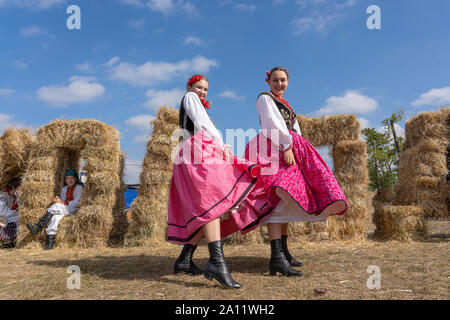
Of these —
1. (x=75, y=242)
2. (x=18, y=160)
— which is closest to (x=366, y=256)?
(x=75, y=242)

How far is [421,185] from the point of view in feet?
20.7

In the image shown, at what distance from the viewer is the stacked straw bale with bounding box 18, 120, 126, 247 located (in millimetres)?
5832

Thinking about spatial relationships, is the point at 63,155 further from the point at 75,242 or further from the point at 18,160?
the point at 75,242

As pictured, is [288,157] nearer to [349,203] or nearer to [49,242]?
[349,203]

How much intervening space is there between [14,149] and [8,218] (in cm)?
141

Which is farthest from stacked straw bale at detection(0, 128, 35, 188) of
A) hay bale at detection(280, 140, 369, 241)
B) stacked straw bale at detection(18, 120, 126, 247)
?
hay bale at detection(280, 140, 369, 241)

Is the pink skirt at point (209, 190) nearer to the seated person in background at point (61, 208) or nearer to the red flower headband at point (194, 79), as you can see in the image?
the red flower headband at point (194, 79)

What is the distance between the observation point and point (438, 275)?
2.71m

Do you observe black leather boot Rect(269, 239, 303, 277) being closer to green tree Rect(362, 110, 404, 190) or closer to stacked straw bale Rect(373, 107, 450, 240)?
stacked straw bale Rect(373, 107, 450, 240)

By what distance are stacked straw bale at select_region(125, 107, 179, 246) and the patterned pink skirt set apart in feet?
11.2

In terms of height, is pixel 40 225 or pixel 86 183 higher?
pixel 86 183

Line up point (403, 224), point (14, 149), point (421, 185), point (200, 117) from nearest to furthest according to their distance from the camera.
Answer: point (200, 117), point (403, 224), point (421, 185), point (14, 149)

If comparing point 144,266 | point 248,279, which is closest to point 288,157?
point 248,279
